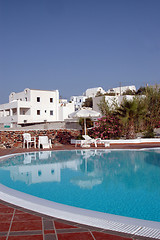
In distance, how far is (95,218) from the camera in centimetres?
357

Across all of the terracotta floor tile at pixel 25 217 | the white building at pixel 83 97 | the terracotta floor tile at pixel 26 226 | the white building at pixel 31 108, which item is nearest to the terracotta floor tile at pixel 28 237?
the terracotta floor tile at pixel 26 226

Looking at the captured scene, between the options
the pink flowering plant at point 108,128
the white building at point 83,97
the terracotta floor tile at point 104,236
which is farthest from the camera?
the white building at point 83,97

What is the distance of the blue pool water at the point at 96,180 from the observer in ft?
17.2

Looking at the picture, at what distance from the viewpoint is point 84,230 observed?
10.4 ft

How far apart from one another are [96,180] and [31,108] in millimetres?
39302

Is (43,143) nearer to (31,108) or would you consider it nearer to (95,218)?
(95,218)

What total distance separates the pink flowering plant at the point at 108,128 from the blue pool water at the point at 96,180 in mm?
4764

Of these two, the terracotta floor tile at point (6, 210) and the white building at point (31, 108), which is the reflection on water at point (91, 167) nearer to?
the terracotta floor tile at point (6, 210)

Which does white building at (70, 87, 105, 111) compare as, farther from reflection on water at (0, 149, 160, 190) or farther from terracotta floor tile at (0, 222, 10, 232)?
terracotta floor tile at (0, 222, 10, 232)

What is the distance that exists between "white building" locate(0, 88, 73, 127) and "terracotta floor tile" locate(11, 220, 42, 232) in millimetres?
40489

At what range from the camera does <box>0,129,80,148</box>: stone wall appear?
16.2 meters

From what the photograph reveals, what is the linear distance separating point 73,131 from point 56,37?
956 cm

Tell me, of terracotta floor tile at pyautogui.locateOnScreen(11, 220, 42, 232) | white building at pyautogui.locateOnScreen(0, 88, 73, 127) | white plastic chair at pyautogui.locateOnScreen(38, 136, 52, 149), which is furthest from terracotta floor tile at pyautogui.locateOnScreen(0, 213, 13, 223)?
white building at pyautogui.locateOnScreen(0, 88, 73, 127)

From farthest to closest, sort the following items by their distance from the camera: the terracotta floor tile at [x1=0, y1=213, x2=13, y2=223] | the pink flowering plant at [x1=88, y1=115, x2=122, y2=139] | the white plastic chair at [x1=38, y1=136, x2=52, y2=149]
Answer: the pink flowering plant at [x1=88, y1=115, x2=122, y2=139] → the white plastic chair at [x1=38, y1=136, x2=52, y2=149] → the terracotta floor tile at [x1=0, y1=213, x2=13, y2=223]
